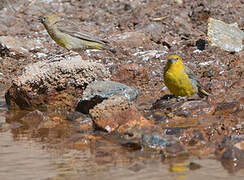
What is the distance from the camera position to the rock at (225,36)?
11.0 meters

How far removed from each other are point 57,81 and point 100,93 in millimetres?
1021

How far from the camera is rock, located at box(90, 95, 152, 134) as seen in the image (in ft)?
23.4

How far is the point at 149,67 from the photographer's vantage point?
1102 cm

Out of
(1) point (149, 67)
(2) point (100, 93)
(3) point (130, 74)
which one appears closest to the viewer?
(2) point (100, 93)

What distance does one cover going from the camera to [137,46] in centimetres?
1234

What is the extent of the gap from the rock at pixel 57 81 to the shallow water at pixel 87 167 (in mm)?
2359

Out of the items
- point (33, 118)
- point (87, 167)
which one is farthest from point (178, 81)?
point (87, 167)

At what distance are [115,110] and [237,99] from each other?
1966 mm

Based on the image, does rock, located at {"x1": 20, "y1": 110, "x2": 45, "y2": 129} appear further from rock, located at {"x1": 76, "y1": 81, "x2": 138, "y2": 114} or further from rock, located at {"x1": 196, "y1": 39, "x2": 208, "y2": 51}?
rock, located at {"x1": 196, "y1": 39, "x2": 208, "y2": 51}

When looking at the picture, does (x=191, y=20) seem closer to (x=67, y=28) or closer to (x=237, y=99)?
(x=67, y=28)

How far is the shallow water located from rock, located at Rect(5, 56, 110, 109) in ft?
7.74

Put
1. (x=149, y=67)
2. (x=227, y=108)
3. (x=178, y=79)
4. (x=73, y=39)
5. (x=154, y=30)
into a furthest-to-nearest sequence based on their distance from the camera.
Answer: (x=154, y=30), (x=149, y=67), (x=73, y=39), (x=178, y=79), (x=227, y=108)

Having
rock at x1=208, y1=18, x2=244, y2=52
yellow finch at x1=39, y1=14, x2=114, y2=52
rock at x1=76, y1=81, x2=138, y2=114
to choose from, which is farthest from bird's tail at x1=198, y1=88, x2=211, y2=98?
yellow finch at x1=39, y1=14, x2=114, y2=52

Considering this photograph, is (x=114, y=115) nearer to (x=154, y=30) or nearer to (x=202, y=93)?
(x=202, y=93)
